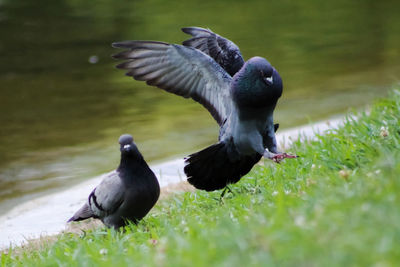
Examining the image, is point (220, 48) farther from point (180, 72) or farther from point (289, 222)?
point (289, 222)

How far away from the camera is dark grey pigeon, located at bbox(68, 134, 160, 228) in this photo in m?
5.16

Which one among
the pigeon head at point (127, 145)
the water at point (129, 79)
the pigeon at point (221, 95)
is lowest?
the water at point (129, 79)

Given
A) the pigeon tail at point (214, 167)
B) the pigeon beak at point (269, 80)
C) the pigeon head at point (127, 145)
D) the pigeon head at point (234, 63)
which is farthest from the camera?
the pigeon head at point (234, 63)

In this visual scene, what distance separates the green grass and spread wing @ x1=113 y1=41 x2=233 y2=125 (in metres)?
0.77

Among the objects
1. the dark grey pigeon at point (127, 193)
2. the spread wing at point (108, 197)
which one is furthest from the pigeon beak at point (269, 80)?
the spread wing at point (108, 197)

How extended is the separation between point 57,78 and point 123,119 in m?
3.14

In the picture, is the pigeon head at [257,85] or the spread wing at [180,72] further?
the spread wing at [180,72]

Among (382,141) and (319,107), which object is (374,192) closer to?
(382,141)

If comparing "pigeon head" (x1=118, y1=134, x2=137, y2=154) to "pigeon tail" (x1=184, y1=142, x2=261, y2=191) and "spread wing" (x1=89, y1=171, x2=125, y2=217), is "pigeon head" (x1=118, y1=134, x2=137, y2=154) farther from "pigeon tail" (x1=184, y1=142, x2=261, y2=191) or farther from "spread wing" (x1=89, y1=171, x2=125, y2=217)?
"pigeon tail" (x1=184, y1=142, x2=261, y2=191)

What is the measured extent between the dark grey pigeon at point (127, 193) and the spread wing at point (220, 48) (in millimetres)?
1098

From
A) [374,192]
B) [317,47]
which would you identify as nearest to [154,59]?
[374,192]

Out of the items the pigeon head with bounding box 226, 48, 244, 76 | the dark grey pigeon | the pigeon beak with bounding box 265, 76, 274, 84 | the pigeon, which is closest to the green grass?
the dark grey pigeon

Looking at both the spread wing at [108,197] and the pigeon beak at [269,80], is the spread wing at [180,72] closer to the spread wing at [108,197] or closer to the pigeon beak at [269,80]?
the pigeon beak at [269,80]

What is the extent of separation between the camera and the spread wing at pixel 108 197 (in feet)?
17.2
